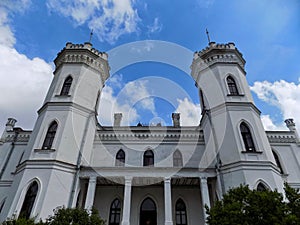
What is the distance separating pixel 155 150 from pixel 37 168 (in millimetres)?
8719

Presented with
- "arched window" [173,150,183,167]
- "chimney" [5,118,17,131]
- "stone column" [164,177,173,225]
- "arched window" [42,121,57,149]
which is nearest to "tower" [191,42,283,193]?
"arched window" [173,150,183,167]

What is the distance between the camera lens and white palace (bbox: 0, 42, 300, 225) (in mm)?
12867

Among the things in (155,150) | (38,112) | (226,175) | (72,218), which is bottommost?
(72,218)

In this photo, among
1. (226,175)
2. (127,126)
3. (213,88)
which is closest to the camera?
(226,175)

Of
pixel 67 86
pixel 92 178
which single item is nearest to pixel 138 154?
pixel 92 178

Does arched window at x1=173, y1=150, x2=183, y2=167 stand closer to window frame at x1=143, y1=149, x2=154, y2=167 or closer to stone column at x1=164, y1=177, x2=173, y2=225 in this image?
window frame at x1=143, y1=149, x2=154, y2=167

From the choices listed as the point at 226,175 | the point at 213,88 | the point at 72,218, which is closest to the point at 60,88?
the point at 72,218

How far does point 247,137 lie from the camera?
1470cm

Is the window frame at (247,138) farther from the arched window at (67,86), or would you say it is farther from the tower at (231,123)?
the arched window at (67,86)

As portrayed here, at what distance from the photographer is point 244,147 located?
45.8 feet

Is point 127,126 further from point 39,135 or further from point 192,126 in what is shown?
point 39,135

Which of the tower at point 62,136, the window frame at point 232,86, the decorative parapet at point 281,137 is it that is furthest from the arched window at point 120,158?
the decorative parapet at point 281,137

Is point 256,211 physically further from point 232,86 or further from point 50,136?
point 50,136

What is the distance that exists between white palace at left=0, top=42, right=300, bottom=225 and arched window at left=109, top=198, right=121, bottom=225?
0.21ft
